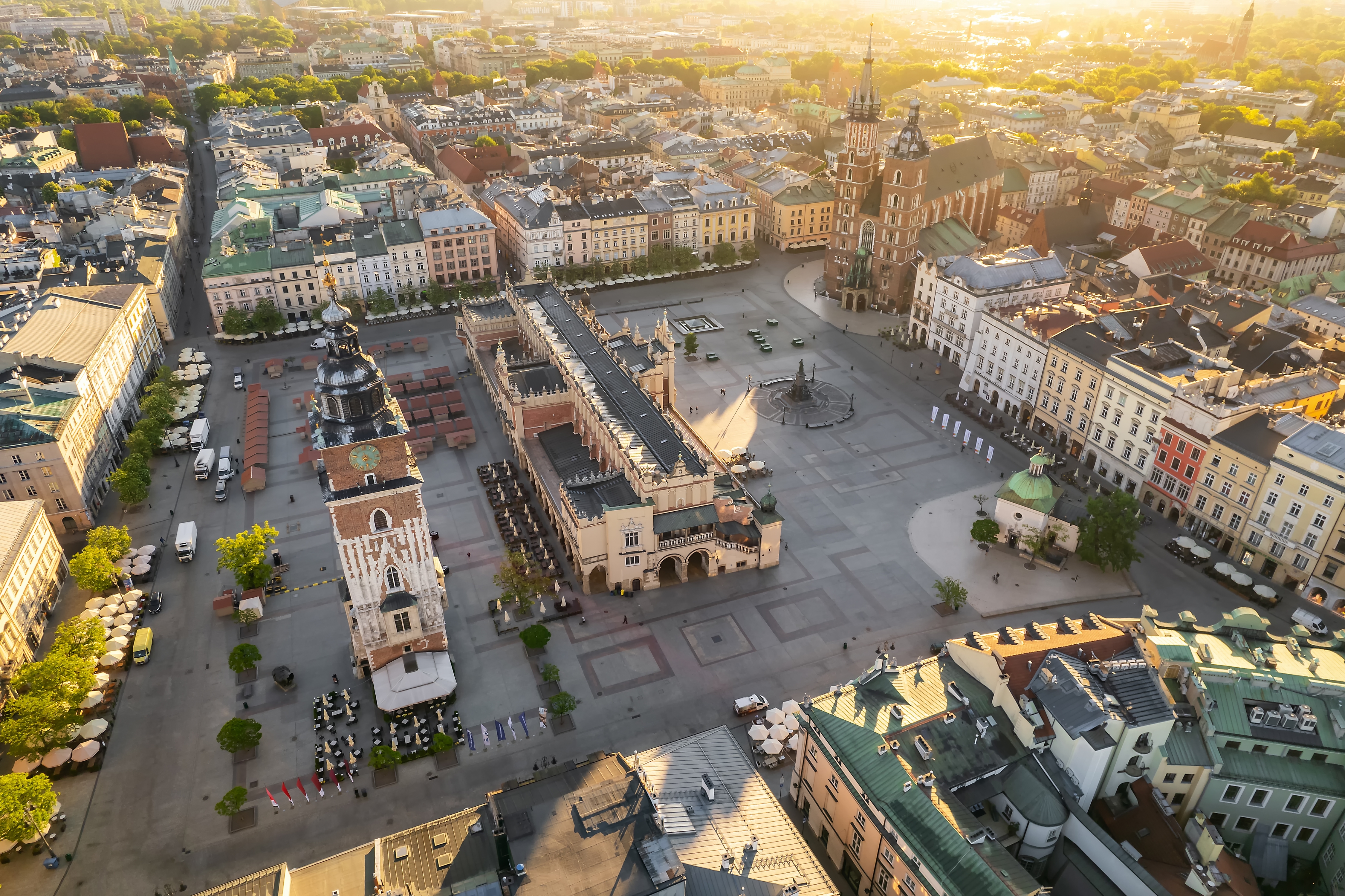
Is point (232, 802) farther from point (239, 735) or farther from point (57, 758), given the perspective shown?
point (57, 758)

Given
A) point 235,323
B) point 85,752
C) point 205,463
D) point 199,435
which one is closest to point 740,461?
point 205,463

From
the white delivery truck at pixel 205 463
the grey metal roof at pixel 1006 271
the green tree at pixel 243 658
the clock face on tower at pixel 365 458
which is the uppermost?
the clock face on tower at pixel 365 458

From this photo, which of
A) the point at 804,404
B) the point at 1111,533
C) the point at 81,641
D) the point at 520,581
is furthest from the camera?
the point at 804,404

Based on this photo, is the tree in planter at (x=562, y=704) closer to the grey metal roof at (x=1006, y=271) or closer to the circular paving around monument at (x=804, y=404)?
the circular paving around monument at (x=804, y=404)

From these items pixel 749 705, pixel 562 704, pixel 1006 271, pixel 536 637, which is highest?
pixel 1006 271

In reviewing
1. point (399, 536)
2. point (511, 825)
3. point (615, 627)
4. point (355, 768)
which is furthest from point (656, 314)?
point (511, 825)

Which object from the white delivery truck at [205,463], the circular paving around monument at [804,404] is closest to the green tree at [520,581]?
the white delivery truck at [205,463]

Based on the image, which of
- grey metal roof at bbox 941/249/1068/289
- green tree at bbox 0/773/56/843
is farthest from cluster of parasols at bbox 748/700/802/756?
grey metal roof at bbox 941/249/1068/289

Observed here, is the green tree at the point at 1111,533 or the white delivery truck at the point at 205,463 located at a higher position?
the green tree at the point at 1111,533
